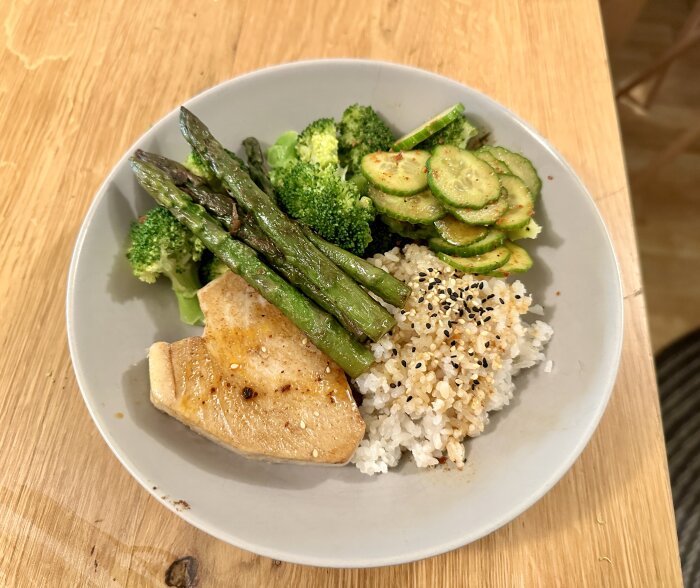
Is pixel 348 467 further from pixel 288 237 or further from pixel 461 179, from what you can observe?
pixel 461 179

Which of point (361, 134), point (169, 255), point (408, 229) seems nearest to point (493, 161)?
point (408, 229)

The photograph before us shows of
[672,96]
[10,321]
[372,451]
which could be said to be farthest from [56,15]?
[672,96]

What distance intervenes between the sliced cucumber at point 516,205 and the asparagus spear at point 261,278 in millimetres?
791

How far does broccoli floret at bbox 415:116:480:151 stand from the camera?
7.82 feet

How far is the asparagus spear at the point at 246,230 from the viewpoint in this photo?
220 centimetres

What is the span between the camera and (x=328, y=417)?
6.92 ft

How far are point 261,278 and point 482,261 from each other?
2.99ft

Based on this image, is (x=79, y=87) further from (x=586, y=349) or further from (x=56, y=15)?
(x=586, y=349)

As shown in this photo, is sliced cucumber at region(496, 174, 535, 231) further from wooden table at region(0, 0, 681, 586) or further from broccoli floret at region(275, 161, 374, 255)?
wooden table at region(0, 0, 681, 586)

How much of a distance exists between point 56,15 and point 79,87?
1.77ft

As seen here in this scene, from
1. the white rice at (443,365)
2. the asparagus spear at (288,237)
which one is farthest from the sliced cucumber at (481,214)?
the asparagus spear at (288,237)

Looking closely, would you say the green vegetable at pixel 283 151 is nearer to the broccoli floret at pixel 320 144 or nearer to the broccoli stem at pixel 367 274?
the broccoli floret at pixel 320 144

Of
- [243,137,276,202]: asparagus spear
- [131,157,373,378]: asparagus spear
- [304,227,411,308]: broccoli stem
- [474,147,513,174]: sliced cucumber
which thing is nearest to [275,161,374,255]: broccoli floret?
[304,227,411,308]: broccoli stem

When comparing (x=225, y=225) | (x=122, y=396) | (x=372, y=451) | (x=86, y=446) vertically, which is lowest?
(x=372, y=451)
